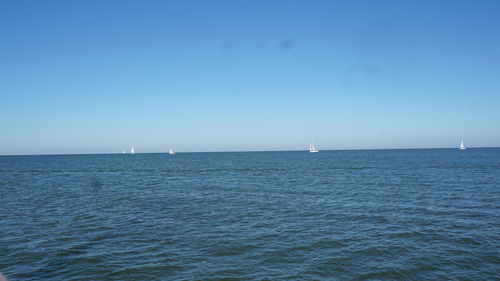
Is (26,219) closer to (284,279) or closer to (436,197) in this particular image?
(284,279)

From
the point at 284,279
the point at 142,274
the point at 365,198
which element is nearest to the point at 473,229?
the point at 365,198

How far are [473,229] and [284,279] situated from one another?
1691cm

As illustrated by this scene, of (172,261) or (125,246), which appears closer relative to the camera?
(172,261)

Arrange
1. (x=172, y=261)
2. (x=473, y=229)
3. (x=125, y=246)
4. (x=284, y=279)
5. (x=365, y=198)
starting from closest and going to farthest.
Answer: (x=284, y=279) → (x=172, y=261) → (x=125, y=246) → (x=473, y=229) → (x=365, y=198)

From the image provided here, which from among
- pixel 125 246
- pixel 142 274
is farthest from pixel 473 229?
pixel 125 246

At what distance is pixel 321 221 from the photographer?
25.0 m

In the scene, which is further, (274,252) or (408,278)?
(274,252)

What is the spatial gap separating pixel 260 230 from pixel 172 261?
782 centimetres

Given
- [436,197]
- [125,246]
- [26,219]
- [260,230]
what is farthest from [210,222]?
[436,197]

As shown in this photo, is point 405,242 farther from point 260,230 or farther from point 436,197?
point 436,197

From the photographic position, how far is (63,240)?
2053cm

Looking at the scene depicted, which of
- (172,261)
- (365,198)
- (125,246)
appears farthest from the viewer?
(365,198)

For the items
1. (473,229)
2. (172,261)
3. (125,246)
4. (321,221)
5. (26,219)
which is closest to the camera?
(172,261)

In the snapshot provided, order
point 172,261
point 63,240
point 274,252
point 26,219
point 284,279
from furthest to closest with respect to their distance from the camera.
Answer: point 26,219
point 63,240
point 274,252
point 172,261
point 284,279
